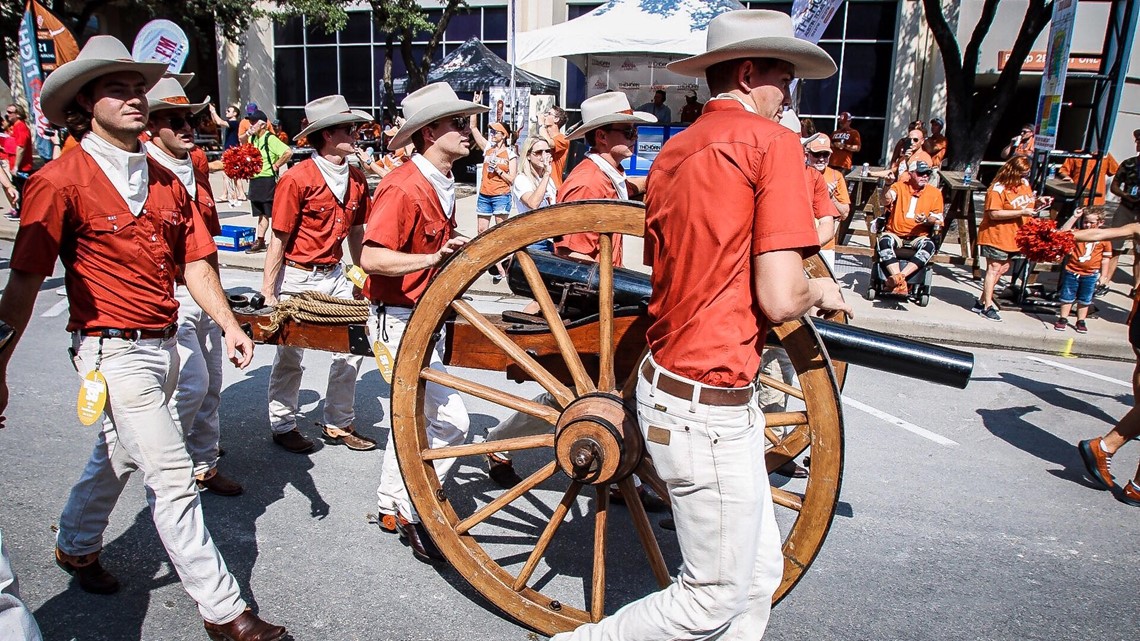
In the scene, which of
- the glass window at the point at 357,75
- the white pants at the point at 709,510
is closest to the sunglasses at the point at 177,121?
the white pants at the point at 709,510

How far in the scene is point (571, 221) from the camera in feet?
8.02

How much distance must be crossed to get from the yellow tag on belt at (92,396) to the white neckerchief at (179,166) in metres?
1.74

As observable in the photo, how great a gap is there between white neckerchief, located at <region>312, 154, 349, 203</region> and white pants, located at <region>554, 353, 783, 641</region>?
280 centimetres

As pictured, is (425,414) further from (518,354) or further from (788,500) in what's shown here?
(788,500)

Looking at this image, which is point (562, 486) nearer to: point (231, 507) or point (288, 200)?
point (231, 507)

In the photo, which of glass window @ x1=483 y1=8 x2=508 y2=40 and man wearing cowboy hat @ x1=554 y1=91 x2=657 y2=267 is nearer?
man wearing cowboy hat @ x1=554 y1=91 x2=657 y2=267

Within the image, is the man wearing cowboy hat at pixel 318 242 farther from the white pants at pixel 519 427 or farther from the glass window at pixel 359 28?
the glass window at pixel 359 28

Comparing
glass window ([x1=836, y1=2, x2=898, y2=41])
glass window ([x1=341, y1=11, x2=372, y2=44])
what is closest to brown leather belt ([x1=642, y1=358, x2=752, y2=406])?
glass window ([x1=836, y1=2, x2=898, y2=41])

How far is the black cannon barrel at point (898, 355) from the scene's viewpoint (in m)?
2.38

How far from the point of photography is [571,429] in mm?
2477

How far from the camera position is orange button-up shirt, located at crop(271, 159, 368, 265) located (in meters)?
4.32

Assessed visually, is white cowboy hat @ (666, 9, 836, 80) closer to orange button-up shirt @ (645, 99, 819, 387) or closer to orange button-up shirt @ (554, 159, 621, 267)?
orange button-up shirt @ (645, 99, 819, 387)

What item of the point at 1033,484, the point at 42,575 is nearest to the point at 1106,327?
the point at 1033,484

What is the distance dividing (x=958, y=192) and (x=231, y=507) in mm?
9423
